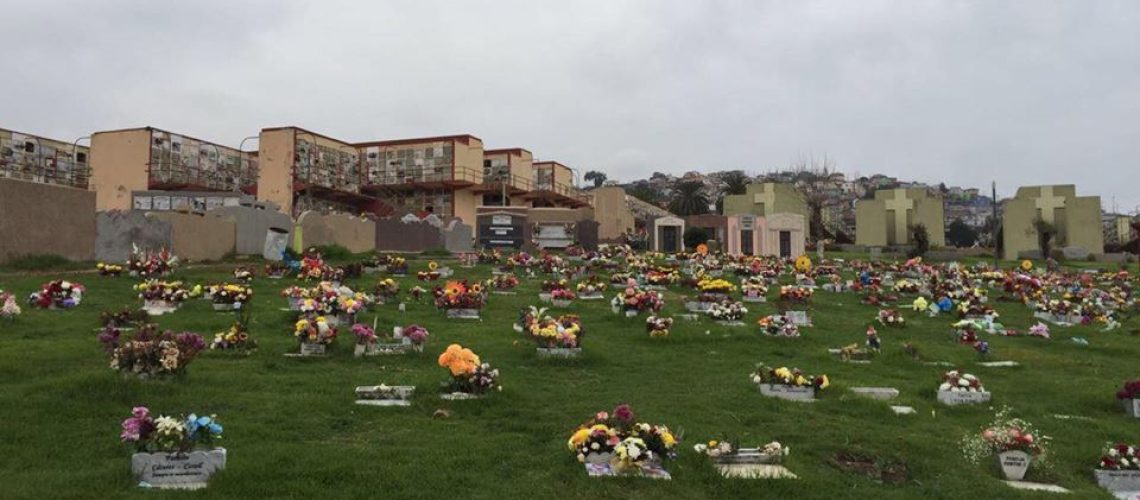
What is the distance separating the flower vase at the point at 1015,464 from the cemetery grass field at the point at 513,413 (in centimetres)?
17

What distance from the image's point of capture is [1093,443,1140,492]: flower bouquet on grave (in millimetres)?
9102

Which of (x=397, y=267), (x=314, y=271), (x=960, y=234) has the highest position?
(x=960, y=234)

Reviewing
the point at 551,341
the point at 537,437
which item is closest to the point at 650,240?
the point at 551,341

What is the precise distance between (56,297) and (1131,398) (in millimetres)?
21144

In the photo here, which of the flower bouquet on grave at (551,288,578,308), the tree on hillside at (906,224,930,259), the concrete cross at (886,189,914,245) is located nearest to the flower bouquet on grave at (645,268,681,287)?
the flower bouquet on grave at (551,288,578,308)

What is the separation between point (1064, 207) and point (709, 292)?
196ft

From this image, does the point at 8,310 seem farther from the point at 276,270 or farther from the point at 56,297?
the point at 276,270

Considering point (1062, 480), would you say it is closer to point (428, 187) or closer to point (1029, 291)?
point (1029, 291)

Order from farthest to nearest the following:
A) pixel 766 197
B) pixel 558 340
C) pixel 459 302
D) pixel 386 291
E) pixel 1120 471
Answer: pixel 766 197
pixel 386 291
pixel 459 302
pixel 558 340
pixel 1120 471

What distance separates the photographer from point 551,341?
15.1m

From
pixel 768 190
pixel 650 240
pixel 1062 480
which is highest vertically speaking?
pixel 768 190

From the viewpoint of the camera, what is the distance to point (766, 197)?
253 ft

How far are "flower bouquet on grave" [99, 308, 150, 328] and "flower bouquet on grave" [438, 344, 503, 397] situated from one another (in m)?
7.93

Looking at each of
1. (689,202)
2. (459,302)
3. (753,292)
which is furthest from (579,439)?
(689,202)
